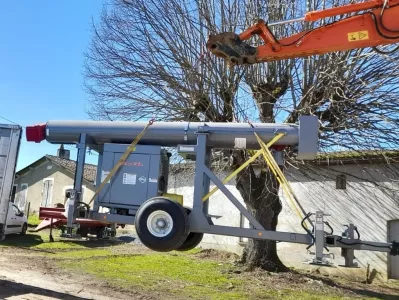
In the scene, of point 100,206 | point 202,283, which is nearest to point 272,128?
point 100,206

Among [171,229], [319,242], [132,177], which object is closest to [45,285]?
[132,177]

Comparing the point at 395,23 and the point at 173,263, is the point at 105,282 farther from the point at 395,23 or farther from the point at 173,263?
the point at 395,23

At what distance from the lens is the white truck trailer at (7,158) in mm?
8094

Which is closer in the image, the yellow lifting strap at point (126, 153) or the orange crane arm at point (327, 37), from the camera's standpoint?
the orange crane arm at point (327, 37)

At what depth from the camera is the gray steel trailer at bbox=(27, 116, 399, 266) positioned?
19.6ft

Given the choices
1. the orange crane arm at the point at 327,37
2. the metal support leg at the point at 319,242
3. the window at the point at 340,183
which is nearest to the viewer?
the metal support leg at the point at 319,242

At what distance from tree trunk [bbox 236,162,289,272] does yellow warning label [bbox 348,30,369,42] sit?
18.8 ft

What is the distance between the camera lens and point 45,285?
32.0ft

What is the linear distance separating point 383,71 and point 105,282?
820 cm

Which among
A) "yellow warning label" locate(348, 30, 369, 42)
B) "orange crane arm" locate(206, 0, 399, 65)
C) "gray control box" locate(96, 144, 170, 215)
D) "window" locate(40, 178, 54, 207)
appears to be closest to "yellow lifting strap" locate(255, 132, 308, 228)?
"orange crane arm" locate(206, 0, 399, 65)

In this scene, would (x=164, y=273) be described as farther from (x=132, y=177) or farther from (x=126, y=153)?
(x=126, y=153)

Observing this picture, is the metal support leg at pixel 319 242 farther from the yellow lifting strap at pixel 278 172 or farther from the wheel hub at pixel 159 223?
the wheel hub at pixel 159 223

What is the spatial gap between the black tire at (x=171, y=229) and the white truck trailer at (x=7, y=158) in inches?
131

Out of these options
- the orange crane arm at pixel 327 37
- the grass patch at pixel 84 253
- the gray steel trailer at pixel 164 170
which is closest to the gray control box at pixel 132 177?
the gray steel trailer at pixel 164 170
